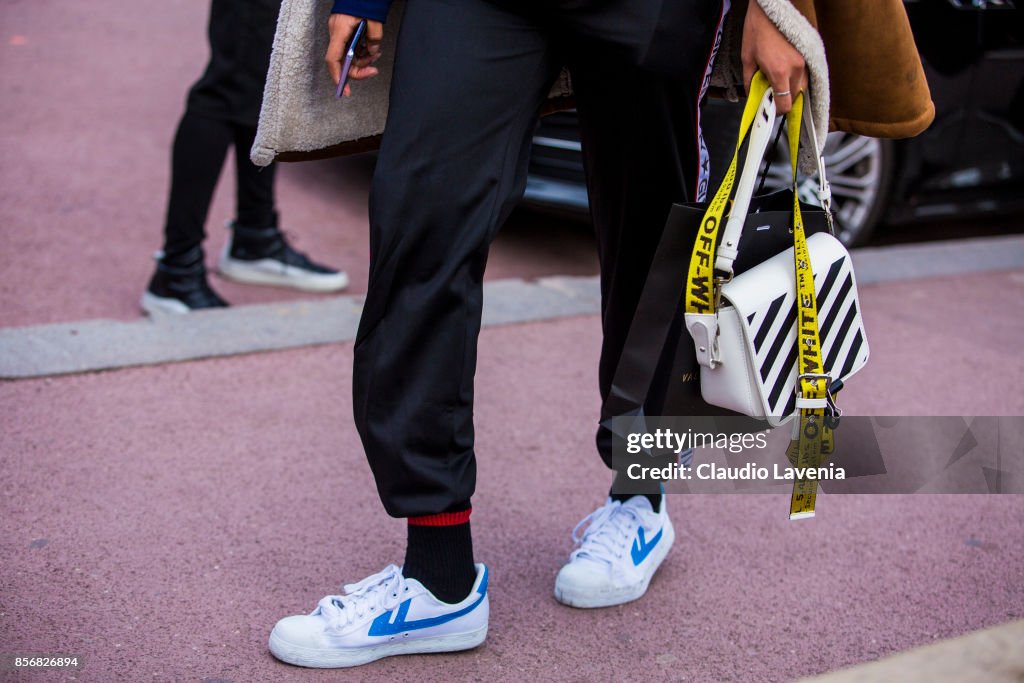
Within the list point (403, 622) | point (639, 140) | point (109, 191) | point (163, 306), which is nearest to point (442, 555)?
point (403, 622)

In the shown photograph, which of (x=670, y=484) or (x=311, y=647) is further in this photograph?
(x=670, y=484)

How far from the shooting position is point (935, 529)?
2.54 metres

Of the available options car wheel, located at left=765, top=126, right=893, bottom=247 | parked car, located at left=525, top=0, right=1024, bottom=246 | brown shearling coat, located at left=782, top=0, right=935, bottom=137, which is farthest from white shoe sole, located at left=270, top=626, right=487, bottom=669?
car wheel, located at left=765, top=126, right=893, bottom=247

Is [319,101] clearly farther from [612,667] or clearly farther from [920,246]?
[920,246]

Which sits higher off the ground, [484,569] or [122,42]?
[484,569]

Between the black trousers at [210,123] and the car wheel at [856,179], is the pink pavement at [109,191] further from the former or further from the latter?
the car wheel at [856,179]

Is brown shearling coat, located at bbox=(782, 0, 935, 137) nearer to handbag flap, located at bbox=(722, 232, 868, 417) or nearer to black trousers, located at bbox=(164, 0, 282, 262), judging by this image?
handbag flap, located at bbox=(722, 232, 868, 417)

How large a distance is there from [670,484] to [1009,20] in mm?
3008

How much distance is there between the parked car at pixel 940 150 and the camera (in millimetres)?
4168

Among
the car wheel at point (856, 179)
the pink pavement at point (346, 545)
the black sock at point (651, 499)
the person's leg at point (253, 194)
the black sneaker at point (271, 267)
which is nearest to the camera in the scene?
the pink pavement at point (346, 545)

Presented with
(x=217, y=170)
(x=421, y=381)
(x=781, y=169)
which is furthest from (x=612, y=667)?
(x=781, y=169)

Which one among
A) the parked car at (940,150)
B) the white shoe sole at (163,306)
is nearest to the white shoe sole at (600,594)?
the white shoe sole at (163,306)

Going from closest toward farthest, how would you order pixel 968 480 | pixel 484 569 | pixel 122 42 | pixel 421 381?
1. pixel 421 381
2. pixel 484 569
3. pixel 968 480
4. pixel 122 42
